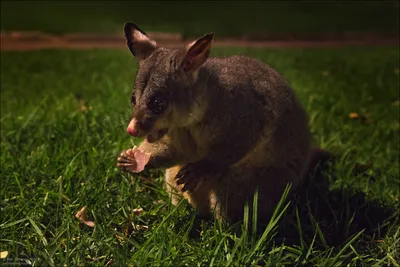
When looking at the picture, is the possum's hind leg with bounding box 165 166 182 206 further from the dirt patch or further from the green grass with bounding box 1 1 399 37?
the green grass with bounding box 1 1 399 37

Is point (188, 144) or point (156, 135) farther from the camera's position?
point (188, 144)

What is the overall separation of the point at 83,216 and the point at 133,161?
1.22 feet

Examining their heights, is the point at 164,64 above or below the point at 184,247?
above

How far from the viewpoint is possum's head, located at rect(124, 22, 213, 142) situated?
2.43 meters

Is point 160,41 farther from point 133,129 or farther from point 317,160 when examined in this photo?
point 133,129

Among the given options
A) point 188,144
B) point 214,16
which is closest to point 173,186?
point 188,144

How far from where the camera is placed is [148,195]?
10.4ft

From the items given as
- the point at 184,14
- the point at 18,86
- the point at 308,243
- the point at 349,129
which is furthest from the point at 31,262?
the point at 184,14

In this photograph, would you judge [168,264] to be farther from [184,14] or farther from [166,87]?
[184,14]

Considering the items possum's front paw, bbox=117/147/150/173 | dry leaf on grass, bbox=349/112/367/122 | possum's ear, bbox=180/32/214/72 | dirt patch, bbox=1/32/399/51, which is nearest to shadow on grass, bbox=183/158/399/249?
possum's front paw, bbox=117/147/150/173

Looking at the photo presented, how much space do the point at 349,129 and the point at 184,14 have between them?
6808 millimetres

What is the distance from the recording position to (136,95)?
2.52m

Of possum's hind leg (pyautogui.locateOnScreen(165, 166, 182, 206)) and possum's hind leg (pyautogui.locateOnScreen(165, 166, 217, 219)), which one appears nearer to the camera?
possum's hind leg (pyautogui.locateOnScreen(165, 166, 217, 219))

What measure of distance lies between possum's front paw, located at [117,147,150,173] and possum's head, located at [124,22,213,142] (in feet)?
1.11
